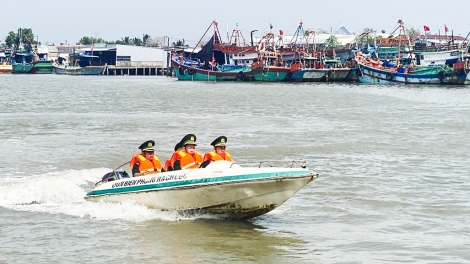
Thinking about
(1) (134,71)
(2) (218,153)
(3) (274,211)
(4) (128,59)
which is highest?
(4) (128,59)

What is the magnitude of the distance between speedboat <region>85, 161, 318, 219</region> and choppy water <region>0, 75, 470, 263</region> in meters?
0.25

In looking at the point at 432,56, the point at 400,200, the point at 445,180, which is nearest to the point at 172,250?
the point at 400,200

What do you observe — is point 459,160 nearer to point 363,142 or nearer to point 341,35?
point 363,142

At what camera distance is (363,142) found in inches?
1119

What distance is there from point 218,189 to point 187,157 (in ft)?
3.37

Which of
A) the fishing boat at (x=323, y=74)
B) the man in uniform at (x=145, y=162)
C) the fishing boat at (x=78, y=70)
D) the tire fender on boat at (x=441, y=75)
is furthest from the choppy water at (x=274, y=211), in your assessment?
the fishing boat at (x=78, y=70)

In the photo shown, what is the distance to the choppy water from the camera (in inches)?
502

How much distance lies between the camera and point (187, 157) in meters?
14.3

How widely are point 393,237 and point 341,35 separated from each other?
115033 millimetres

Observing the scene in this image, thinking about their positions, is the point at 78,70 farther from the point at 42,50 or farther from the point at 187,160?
the point at 187,160

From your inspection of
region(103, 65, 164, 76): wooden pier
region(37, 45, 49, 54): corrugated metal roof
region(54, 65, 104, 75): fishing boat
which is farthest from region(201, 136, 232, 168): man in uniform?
region(37, 45, 49, 54): corrugated metal roof

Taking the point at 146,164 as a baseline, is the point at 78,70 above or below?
below

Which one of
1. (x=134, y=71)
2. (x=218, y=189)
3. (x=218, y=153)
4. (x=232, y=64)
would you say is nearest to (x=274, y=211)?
(x=218, y=153)

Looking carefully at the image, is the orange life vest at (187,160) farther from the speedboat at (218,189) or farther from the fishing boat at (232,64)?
the fishing boat at (232,64)
